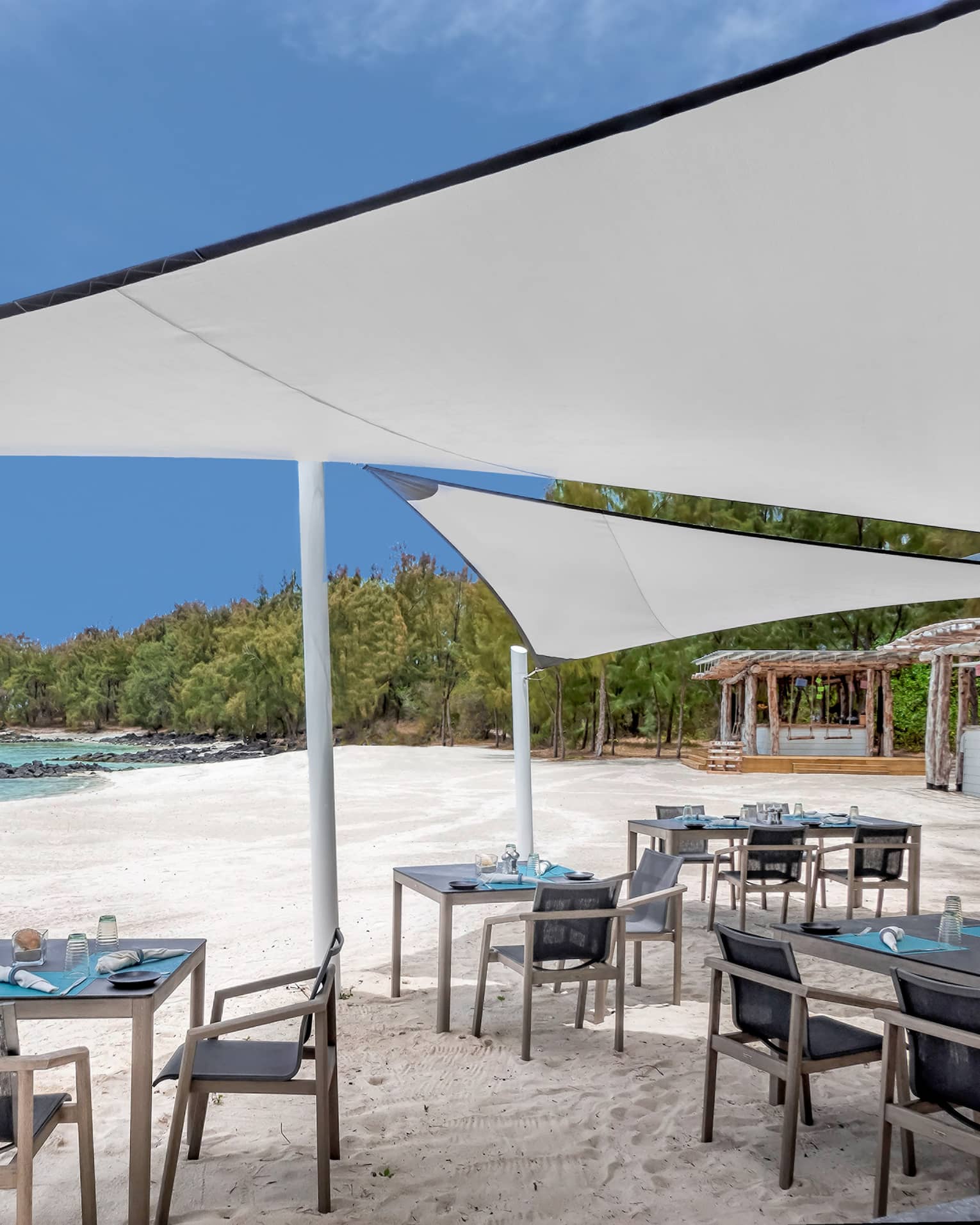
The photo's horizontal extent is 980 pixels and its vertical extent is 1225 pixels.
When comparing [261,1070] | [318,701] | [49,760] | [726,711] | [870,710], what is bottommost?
[49,760]

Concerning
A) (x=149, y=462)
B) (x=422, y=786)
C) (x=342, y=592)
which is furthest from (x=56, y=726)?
(x=149, y=462)

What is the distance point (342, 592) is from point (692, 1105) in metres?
39.9

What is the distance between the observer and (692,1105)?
4.11 m

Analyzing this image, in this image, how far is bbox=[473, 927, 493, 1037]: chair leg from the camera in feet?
16.3

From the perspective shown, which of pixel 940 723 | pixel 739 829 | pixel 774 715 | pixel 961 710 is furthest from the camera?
pixel 774 715

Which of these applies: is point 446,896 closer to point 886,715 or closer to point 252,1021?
point 252,1021

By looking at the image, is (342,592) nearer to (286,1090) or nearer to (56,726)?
(56,726)

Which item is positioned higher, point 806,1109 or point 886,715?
point 806,1109

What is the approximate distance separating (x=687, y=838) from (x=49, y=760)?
41.5 meters

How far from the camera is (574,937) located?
190 inches

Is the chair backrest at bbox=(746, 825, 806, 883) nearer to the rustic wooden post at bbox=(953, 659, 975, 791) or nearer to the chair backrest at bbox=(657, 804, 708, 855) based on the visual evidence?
the chair backrest at bbox=(657, 804, 708, 855)

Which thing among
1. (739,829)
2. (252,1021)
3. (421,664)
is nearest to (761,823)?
(739,829)

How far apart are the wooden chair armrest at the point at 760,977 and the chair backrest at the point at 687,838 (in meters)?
3.97

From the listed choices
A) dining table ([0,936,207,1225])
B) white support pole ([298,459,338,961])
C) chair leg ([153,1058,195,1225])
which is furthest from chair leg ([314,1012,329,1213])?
white support pole ([298,459,338,961])
